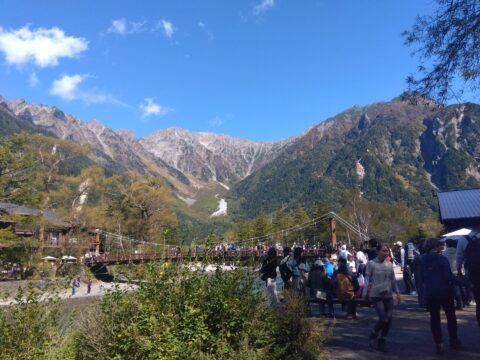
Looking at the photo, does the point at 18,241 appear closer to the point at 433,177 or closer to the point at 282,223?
the point at 282,223

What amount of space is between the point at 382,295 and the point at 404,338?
3.90ft

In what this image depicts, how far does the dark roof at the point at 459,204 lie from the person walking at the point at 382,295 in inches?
615

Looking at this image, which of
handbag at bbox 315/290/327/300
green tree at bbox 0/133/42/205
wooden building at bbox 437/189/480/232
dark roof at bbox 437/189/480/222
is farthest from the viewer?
green tree at bbox 0/133/42/205

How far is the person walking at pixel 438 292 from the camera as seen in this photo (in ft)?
16.8

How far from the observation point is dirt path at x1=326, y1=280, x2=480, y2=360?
17.2ft

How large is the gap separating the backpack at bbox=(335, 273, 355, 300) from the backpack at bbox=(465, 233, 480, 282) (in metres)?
3.06

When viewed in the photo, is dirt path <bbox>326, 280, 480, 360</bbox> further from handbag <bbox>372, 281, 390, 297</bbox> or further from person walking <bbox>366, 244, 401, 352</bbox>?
handbag <bbox>372, 281, 390, 297</bbox>

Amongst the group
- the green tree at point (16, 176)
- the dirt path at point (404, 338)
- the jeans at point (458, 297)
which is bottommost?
the dirt path at point (404, 338)

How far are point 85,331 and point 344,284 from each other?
17.3 feet

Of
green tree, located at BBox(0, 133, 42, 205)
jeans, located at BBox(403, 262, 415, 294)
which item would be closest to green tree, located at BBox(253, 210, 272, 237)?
green tree, located at BBox(0, 133, 42, 205)

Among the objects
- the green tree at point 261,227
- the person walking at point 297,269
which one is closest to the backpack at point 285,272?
the person walking at point 297,269

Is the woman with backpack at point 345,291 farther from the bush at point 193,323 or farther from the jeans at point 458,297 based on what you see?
the bush at point 193,323

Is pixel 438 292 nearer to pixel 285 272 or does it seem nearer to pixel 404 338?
pixel 404 338

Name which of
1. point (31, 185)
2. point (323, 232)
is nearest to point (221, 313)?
point (31, 185)
